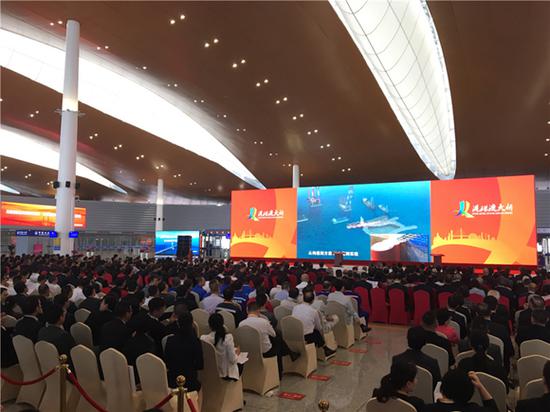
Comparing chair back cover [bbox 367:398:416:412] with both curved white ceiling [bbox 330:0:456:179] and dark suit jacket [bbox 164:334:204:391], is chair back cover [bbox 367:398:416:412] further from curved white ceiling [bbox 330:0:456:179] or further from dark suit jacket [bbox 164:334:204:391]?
curved white ceiling [bbox 330:0:456:179]

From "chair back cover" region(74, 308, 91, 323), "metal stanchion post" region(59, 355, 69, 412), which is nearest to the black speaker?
"chair back cover" region(74, 308, 91, 323)

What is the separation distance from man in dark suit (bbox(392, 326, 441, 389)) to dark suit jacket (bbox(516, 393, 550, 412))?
3.47 ft

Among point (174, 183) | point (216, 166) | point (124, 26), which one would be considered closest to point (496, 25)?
point (124, 26)

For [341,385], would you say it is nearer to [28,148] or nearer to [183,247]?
[183,247]

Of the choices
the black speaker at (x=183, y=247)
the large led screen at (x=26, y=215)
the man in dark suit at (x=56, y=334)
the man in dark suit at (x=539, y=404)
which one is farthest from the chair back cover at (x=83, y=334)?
the large led screen at (x=26, y=215)

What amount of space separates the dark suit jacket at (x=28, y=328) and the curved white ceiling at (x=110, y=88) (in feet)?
44.8

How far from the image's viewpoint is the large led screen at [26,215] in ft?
112

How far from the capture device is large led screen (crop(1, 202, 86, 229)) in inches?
1346

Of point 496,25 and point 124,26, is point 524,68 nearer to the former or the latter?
point 496,25

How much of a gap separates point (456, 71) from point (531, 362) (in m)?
13.9

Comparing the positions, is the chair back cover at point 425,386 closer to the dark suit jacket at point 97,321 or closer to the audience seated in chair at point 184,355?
the audience seated in chair at point 184,355

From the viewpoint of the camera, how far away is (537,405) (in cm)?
284

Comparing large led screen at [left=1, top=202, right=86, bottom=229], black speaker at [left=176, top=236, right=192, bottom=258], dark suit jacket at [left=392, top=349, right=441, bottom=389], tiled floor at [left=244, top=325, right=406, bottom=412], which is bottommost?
tiled floor at [left=244, top=325, right=406, bottom=412]

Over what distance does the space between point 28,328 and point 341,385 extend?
A: 3951mm
